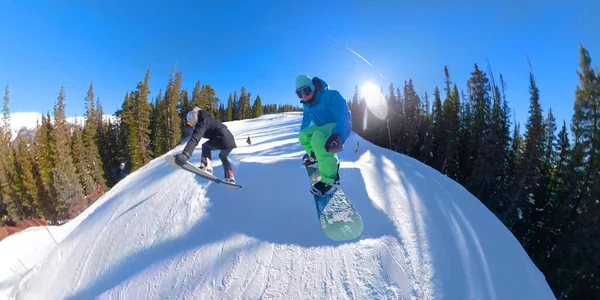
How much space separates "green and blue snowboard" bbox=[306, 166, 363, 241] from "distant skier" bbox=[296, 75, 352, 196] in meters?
0.36

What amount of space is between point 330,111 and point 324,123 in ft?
0.90

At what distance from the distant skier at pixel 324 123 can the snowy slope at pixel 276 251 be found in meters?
1.22

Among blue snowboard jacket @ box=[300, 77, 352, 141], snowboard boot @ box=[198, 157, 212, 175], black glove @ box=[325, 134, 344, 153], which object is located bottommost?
snowboard boot @ box=[198, 157, 212, 175]

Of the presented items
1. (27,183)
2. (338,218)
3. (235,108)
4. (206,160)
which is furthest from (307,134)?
(235,108)

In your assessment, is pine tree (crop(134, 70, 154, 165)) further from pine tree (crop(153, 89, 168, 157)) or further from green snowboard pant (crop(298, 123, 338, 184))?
green snowboard pant (crop(298, 123, 338, 184))

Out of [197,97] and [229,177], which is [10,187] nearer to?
[197,97]

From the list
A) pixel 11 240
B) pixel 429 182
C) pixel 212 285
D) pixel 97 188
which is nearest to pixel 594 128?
pixel 429 182

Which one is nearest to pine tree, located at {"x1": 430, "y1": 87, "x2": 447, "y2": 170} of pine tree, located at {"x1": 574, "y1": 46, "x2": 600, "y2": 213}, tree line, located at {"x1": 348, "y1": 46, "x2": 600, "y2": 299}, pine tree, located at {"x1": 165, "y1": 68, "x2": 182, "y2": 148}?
tree line, located at {"x1": 348, "y1": 46, "x2": 600, "y2": 299}

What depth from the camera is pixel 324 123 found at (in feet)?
16.6

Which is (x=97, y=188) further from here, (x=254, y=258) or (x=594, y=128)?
(x=594, y=128)

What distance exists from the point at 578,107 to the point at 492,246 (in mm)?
24106

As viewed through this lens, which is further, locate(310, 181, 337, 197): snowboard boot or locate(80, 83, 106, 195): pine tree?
→ locate(80, 83, 106, 195): pine tree

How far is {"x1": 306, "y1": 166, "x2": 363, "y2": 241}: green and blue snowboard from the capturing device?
502 centimetres

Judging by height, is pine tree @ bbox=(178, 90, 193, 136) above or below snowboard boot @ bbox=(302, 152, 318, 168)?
above
